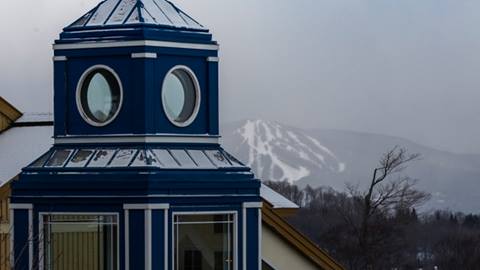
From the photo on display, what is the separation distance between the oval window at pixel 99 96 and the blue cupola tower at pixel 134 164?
0.01 m

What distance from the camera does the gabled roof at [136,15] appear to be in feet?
74.0

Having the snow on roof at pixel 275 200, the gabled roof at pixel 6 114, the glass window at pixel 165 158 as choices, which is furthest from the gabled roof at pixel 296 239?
the gabled roof at pixel 6 114

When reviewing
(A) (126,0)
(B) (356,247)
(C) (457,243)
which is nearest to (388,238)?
(B) (356,247)

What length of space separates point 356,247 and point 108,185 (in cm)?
3252

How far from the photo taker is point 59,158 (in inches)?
889

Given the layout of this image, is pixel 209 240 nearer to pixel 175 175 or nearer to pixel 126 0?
Result: pixel 175 175

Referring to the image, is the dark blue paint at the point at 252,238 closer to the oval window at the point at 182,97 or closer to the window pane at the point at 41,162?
the oval window at the point at 182,97

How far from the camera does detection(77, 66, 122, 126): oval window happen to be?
22250mm

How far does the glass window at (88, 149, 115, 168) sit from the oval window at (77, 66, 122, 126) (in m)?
0.39

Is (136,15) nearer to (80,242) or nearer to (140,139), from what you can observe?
(140,139)

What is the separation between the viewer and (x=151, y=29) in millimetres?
22281

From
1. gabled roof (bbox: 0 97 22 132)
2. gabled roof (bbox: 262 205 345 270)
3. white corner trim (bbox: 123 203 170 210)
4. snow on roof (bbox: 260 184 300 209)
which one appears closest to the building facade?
white corner trim (bbox: 123 203 170 210)

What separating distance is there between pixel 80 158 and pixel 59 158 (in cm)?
35

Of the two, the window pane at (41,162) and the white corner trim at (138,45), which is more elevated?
the white corner trim at (138,45)
